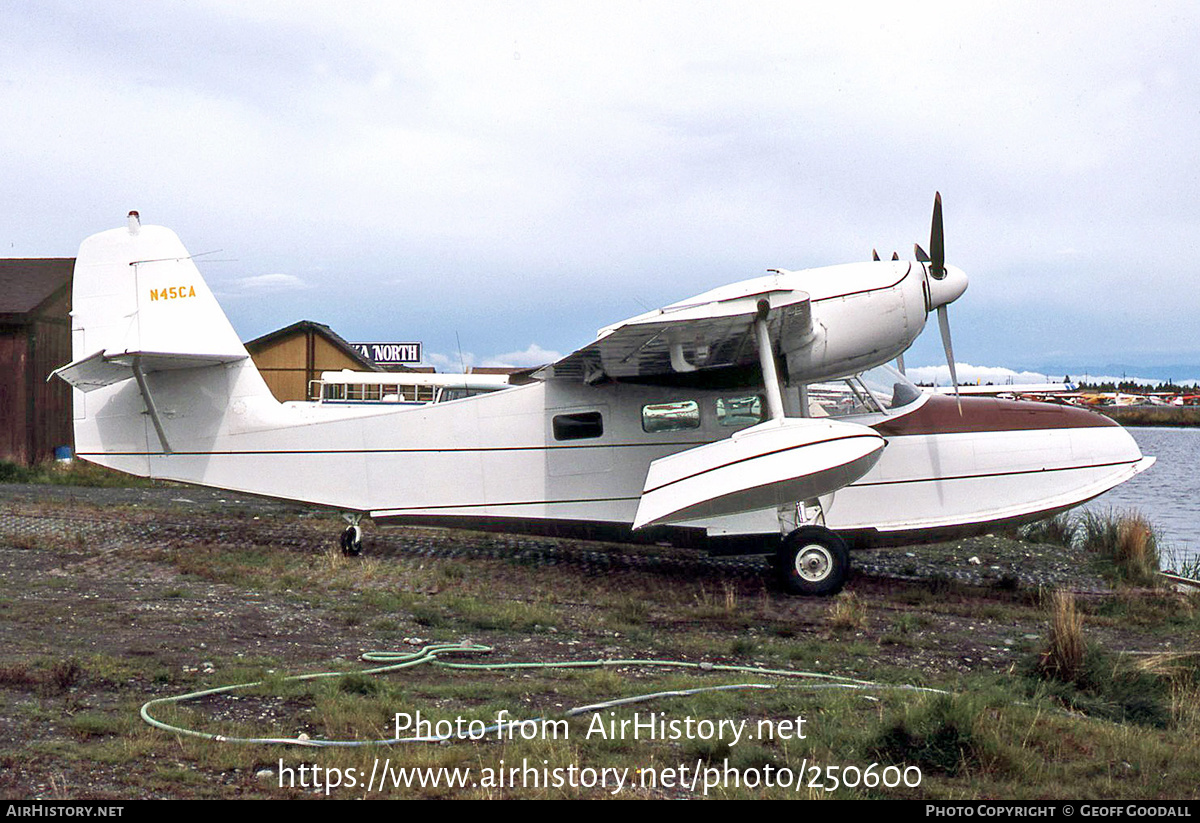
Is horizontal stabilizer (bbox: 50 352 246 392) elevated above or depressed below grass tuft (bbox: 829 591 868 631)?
above

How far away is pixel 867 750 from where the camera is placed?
434 centimetres

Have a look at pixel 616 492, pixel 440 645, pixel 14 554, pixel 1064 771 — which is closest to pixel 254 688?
pixel 440 645

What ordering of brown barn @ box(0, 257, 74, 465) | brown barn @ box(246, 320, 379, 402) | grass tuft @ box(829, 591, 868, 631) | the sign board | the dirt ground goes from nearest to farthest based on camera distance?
the dirt ground
grass tuft @ box(829, 591, 868, 631)
brown barn @ box(0, 257, 74, 465)
brown barn @ box(246, 320, 379, 402)
the sign board

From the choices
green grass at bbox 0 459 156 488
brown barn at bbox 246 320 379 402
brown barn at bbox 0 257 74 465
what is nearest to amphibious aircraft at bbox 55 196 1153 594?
green grass at bbox 0 459 156 488

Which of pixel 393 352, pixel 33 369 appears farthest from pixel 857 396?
pixel 393 352

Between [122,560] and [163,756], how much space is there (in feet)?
22.8

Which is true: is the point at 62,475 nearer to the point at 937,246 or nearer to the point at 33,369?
the point at 33,369

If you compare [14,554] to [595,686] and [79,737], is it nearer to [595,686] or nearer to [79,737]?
[79,737]

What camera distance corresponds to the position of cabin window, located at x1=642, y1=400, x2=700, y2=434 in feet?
33.3

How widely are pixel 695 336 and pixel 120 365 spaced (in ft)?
20.7

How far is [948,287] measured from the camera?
9656 millimetres

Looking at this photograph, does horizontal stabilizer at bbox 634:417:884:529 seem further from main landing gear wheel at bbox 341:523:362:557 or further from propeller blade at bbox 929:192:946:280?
main landing gear wheel at bbox 341:523:362:557

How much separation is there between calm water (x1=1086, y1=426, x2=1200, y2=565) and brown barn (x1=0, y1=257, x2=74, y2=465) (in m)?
21.9
